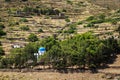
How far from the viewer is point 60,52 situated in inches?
1406

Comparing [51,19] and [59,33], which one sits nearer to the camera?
[59,33]

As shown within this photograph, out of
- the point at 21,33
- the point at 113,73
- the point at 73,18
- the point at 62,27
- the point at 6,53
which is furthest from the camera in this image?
the point at 73,18

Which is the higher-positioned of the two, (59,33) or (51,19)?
(59,33)

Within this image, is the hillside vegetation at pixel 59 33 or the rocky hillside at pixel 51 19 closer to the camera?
the hillside vegetation at pixel 59 33

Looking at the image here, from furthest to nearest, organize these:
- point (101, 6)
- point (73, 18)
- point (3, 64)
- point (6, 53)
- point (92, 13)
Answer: point (101, 6) < point (92, 13) < point (73, 18) < point (6, 53) < point (3, 64)

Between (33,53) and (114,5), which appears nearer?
(33,53)

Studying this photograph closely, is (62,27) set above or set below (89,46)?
below

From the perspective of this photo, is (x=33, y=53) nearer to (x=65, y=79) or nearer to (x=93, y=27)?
(x=65, y=79)

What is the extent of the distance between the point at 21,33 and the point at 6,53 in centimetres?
1726

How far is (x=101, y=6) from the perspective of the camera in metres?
106

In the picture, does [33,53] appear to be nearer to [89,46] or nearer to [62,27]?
[89,46]

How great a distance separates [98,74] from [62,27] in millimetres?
35561

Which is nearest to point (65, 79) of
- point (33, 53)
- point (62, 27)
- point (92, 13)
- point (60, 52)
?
point (60, 52)

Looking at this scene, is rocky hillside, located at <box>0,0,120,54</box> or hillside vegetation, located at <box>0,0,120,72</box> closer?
hillside vegetation, located at <box>0,0,120,72</box>
